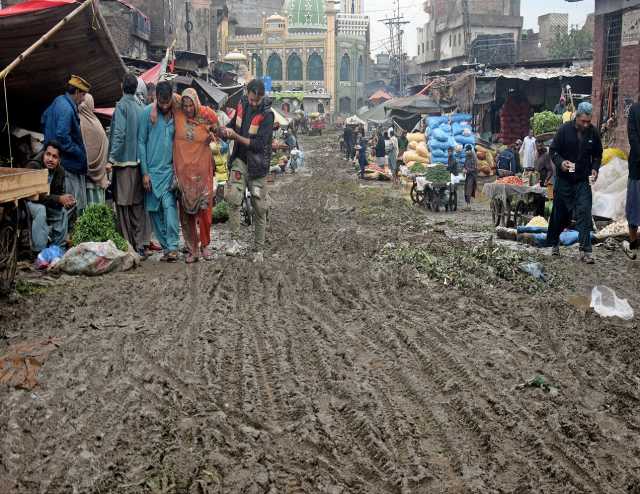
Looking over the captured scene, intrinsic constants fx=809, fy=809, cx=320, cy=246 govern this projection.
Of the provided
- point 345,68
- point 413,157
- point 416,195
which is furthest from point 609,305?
point 345,68

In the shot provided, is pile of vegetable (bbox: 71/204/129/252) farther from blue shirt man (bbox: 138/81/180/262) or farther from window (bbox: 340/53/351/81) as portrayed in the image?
window (bbox: 340/53/351/81)

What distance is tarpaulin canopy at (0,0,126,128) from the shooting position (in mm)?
6844

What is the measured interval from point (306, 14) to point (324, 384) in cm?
7478

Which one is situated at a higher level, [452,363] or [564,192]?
[564,192]

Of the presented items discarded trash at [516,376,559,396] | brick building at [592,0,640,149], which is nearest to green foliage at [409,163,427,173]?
brick building at [592,0,640,149]

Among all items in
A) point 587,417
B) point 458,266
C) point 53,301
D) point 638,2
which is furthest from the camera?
point 638,2

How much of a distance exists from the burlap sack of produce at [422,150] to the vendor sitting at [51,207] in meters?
17.1

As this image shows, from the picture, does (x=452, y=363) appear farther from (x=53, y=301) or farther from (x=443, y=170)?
(x=443, y=170)

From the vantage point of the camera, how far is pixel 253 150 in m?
8.12

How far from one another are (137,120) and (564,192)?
4.45 m

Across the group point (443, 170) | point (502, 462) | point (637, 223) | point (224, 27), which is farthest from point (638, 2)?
point (224, 27)

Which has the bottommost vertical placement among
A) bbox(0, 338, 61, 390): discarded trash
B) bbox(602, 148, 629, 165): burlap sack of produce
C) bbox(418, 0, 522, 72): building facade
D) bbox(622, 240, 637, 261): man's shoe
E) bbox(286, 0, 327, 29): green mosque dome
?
bbox(622, 240, 637, 261): man's shoe

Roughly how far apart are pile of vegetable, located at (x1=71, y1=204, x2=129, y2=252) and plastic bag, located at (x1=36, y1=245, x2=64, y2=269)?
0.70ft

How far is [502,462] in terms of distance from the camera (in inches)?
134
